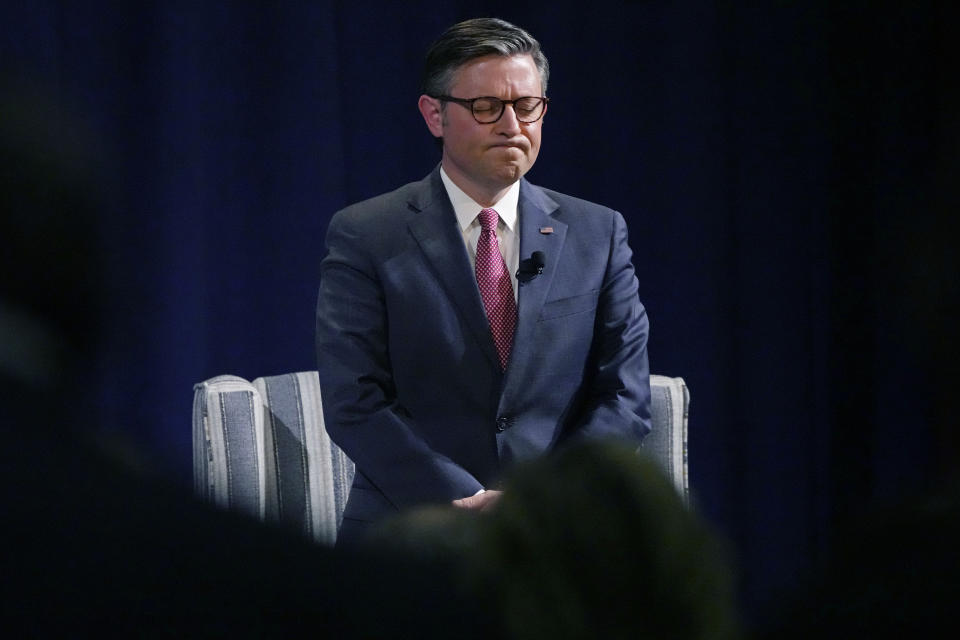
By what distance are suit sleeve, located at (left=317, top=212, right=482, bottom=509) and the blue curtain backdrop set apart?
1.01 m

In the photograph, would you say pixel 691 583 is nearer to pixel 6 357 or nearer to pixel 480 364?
pixel 6 357

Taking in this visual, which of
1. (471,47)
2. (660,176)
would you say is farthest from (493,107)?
(660,176)

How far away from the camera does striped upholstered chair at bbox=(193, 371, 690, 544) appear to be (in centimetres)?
224

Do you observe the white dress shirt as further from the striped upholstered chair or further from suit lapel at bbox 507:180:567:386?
the striped upholstered chair

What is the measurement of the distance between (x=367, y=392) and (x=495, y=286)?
0.91 feet

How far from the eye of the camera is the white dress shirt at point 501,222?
204cm

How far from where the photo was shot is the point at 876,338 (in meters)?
3.43

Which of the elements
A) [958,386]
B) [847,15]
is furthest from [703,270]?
[958,386]

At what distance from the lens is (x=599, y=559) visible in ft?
1.27

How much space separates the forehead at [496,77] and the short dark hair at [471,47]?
0.03 ft

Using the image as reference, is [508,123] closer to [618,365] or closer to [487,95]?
[487,95]

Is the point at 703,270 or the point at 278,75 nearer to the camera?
the point at 278,75

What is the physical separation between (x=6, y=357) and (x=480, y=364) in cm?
163

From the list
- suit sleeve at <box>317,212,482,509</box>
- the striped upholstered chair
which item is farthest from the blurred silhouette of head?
the striped upholstered chair
